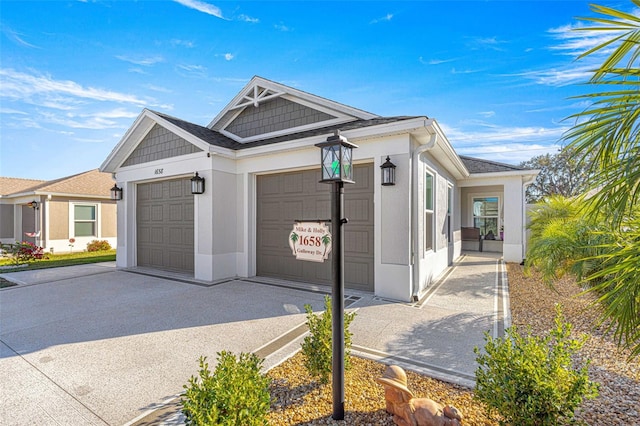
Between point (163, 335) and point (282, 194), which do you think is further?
point (282, 194)

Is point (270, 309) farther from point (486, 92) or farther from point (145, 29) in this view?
point (486, 92)

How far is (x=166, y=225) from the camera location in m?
8.69

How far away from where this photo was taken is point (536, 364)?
74.9 inches

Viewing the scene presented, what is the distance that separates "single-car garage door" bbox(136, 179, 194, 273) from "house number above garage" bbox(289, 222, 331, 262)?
6.42 meters

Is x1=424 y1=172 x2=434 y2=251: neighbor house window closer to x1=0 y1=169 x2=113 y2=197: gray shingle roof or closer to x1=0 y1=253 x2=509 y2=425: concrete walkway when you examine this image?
x1=0 y1=253 x2=509 y2=425: concrete walkway

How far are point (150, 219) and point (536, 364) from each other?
10.1 metres

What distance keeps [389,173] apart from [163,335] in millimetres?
4624

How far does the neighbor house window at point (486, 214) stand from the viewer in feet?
43.5

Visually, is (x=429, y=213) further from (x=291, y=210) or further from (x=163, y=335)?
(x=163, y=335)

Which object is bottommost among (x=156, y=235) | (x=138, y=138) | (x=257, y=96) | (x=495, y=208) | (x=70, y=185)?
(x=156, y=235)

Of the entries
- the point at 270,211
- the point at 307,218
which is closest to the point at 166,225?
the point at 270,211

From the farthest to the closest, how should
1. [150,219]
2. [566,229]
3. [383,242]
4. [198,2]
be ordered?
[150,219]
[198,2]
[383,242]
[566,229]

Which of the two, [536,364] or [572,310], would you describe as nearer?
[536,364]

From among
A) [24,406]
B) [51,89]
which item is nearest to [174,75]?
[51,89]
